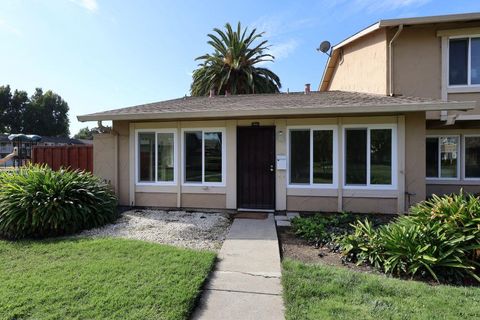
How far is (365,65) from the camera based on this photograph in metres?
9.96

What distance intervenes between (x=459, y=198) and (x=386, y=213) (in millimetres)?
2493

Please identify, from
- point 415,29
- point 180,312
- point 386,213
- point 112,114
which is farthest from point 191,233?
point 415,29

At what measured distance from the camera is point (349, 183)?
7.57 metres

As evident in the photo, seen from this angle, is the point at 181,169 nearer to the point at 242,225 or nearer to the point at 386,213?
the point at 242,225

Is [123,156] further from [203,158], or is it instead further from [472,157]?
[472,157]

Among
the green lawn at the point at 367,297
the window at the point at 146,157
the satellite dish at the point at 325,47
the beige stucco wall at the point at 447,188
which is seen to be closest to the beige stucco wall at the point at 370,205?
the beige stucco wall at the point at 447,188

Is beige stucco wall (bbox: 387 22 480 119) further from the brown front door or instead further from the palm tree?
the palm tree

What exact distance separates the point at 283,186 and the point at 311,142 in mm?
1343

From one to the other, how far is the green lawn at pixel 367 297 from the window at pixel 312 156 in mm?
3726

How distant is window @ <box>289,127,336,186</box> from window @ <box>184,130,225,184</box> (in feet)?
6.21

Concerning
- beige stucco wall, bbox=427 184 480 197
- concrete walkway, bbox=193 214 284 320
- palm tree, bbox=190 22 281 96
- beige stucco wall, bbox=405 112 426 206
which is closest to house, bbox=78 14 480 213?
beige stucco wall, bbox=405 112 426 206

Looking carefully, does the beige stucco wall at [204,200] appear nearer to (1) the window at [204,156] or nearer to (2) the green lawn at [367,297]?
(1) the window at [204,156]

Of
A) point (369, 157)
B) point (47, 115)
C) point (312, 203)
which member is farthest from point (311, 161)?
point (47, 115)

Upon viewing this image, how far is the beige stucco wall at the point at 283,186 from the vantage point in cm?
723
